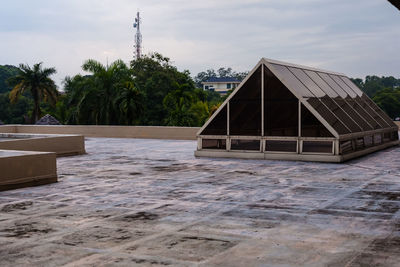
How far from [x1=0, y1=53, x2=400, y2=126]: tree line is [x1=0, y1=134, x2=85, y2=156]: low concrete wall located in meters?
17.8

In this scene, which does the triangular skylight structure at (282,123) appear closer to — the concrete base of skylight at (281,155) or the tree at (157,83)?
the concrete base of skylight at (281,155)

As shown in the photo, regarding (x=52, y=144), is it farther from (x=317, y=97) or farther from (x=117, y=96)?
(x=117, y=96)

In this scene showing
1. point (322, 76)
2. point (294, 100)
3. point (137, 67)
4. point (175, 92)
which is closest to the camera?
point (294, 100)

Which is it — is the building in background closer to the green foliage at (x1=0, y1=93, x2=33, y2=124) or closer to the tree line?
the tree line

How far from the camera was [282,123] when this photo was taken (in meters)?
19.5

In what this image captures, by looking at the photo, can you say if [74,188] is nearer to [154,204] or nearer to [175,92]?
[154,204]

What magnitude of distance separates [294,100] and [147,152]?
7.46 metres

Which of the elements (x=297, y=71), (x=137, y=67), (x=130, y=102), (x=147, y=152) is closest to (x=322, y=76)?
(x=297, y=71)

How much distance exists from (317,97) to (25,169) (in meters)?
11.8

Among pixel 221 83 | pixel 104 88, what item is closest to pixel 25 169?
pixel 104 88

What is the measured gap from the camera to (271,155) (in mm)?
19703

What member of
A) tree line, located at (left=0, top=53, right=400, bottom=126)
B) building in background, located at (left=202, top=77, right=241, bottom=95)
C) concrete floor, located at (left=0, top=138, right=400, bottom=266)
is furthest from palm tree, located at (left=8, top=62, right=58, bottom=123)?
building in background, located at (left=202, top=77, right=241, bottom=95)

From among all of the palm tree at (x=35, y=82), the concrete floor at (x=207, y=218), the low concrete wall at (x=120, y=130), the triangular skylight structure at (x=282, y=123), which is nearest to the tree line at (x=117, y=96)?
the palm tree at (x=35, y=82)

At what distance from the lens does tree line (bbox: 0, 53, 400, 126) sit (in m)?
41.1
